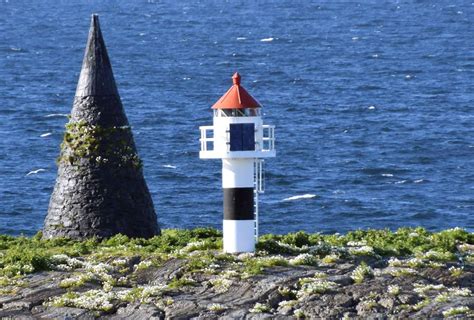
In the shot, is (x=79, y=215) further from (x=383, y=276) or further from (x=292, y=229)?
(x=292, y=229)

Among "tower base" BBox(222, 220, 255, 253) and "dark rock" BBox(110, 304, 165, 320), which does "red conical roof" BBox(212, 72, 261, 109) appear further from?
"dark rock" BBox(110, 304, 165, 320)

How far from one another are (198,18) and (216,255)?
167 meters

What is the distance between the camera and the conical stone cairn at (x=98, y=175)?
109ft

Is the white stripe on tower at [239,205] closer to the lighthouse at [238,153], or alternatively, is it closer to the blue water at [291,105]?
the lighthouse at [238,153]

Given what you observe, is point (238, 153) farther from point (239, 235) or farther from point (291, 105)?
point (291, 105)

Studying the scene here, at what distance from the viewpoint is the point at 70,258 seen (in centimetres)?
3078

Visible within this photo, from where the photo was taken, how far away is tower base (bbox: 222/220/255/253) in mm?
30781

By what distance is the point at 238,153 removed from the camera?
30.2 meters

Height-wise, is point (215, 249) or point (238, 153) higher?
point (238, 153)

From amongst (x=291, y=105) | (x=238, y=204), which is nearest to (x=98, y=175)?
(x=238, y=204)

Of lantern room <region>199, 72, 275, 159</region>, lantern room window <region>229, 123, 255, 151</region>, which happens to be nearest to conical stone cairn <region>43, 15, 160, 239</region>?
lantern room <region>199, 72, 275, 159</region>

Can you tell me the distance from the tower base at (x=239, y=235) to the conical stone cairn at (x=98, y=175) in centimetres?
326

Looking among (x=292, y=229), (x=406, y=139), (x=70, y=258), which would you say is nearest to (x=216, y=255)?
(x=70, y=258)

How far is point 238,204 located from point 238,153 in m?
1.08
